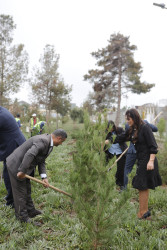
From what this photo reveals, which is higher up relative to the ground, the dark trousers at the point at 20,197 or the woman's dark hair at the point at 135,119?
the woman's dark hair at the point at 135,119

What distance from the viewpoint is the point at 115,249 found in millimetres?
2666

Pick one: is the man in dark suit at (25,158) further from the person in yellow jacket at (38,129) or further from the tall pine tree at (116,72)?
the tall pine tree at (116,72)

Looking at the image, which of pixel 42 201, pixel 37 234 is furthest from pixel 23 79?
pixel 37 234

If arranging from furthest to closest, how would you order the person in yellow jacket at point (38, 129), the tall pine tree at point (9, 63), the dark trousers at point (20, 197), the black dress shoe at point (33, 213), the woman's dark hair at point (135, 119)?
the tall pine tree at point (9, 63) → the person in yellow jacket at point (38, 129) → the black dress shoe at point (33, 213) → the woman's dark hair at point (135, 119) → the dark trousers at point (20, 197)

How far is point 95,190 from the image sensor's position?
2.37 meters

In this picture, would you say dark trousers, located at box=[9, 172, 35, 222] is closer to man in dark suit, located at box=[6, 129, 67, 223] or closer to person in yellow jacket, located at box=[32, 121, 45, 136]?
man in dark suit, located at box=[6, 129, 67, 223]

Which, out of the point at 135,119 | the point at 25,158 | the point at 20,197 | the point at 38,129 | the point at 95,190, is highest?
the point at 135,119

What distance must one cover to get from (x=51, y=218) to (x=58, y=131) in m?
1.40

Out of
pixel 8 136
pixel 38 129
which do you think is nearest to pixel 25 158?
pixel 8 136

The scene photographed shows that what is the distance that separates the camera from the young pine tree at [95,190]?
6.96 ft

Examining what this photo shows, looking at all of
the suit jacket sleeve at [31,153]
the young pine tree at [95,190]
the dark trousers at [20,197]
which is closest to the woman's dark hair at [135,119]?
the young pine tree at [95,190]

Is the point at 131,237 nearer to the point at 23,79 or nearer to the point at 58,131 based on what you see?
the point at 58,131

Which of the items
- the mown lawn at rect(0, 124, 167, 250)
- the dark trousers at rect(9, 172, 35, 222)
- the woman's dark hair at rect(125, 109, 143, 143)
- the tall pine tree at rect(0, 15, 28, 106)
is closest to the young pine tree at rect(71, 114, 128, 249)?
the mown lawn at rect(0, 124, 167, 250)

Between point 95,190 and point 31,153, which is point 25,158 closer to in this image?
point 31,153
